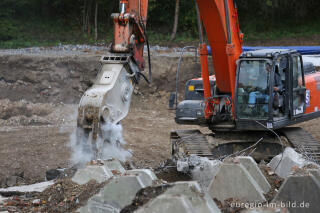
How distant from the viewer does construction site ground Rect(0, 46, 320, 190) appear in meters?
10.3

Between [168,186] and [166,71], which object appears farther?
[166,71]

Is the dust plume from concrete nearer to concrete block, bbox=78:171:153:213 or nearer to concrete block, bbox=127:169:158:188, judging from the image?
concrete block, bbox=127:169:158:188

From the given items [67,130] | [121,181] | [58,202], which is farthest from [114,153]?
[67,130]

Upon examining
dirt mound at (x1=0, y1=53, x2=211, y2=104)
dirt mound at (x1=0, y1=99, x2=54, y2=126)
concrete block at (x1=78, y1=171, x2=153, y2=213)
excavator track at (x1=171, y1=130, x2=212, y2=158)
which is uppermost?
concrete block at (x1=78, y1=171, x2=153, y2=213)

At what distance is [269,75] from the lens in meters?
8.05

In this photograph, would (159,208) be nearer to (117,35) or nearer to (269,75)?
(117,35)

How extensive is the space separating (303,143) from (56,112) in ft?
31.2

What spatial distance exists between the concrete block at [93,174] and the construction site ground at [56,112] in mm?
1825

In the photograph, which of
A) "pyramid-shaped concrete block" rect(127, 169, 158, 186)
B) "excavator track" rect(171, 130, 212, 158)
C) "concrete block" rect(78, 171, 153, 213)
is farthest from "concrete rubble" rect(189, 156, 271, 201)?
"excavator track" rect(171, 130, 212, 158)

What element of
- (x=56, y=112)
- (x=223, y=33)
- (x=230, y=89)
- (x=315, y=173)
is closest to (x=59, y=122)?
(x=56, y=112)

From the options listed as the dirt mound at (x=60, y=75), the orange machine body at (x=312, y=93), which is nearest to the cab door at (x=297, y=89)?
the orange machine body at (x=312, y=93)

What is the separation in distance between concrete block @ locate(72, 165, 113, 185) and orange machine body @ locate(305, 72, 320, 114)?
14.8 ft

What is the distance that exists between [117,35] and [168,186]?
11.3 ft

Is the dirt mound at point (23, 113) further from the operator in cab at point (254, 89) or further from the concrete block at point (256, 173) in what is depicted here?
the concrete block at point (256, 173)
